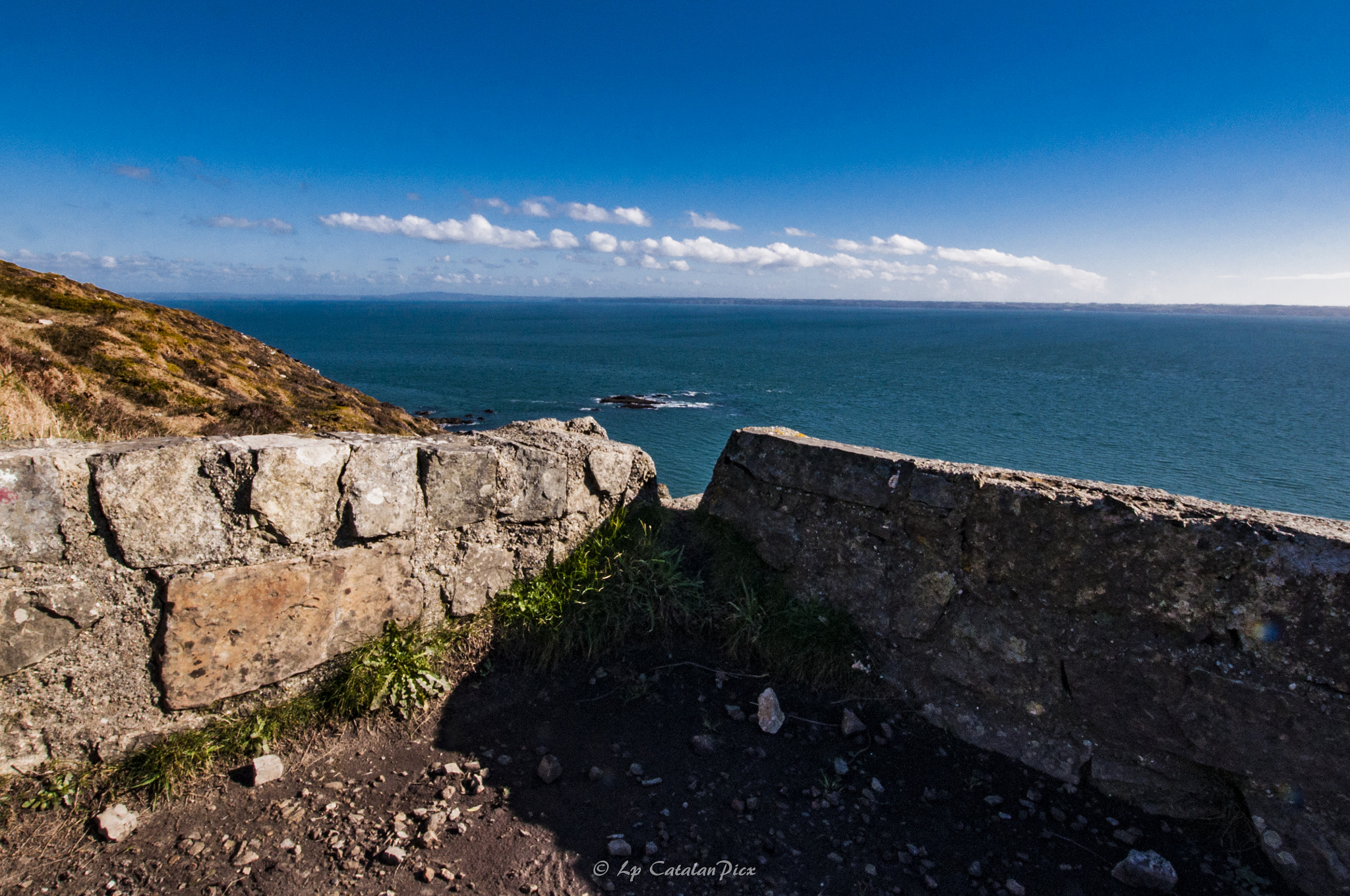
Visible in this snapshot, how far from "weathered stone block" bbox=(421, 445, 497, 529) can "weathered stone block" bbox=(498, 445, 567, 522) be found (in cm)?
12

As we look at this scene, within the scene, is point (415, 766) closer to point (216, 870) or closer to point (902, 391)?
point (216, 870)

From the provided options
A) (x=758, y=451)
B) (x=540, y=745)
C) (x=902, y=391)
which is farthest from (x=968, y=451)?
(x=540, y=745)

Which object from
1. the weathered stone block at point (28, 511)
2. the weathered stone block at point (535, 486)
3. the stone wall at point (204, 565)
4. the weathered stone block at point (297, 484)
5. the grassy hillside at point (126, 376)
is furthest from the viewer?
the grassy hillside at point (126, 376)

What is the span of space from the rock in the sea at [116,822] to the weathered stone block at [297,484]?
4.62 ft

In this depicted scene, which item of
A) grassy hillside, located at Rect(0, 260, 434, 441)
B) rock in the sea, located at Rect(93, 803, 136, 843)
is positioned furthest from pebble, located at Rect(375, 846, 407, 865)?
grassy hillside, located at Rect(0, 260, 434, 441)

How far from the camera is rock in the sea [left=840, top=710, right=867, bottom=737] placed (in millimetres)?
4012

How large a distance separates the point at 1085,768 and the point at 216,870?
439 cm

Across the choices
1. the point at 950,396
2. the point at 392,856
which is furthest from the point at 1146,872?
the point at 950,396

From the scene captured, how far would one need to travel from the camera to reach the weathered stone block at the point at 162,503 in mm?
3195

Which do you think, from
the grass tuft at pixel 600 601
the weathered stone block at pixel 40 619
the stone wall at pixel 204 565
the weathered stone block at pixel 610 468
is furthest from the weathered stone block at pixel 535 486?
the weathered stone block at pixel 40 619

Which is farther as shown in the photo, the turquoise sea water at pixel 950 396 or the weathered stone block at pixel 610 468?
the turquoise sea water at pixel 950 396

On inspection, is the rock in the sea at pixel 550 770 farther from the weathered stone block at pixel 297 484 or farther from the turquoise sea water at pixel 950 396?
the turquoise sea water at pixel 950 396

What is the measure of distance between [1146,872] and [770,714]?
1.92 metres

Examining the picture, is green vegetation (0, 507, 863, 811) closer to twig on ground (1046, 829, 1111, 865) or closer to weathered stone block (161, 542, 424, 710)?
weathered stone block (161, 542, 424, 710)
